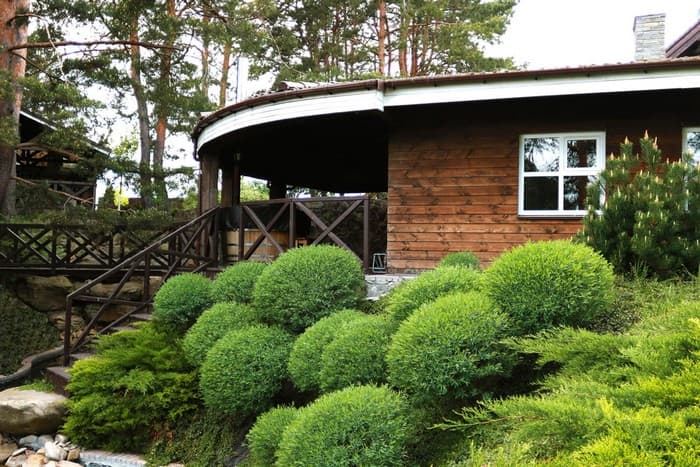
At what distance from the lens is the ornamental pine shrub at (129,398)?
587 centimetres

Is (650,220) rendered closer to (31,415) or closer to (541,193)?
(541,193)

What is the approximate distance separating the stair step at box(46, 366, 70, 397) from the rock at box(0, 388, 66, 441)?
0.19m

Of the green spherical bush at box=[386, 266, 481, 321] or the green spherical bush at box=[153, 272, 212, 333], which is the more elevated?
the green spherical bush at box=[386, 266, 481, 321]

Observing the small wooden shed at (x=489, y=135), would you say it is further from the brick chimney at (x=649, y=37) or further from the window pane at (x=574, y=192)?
the brick chimney at (x=649, y=37)

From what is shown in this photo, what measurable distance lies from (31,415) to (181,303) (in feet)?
6.86

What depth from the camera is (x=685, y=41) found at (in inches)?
497

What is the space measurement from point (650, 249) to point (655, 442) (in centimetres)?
318

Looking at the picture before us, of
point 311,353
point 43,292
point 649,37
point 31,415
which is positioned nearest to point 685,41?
point 649,37

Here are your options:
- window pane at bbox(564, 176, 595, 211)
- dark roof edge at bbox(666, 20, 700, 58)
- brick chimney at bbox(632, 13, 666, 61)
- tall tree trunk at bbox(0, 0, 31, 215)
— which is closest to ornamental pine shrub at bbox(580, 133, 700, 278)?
window pane at bbox(564, 176, 595, 211)

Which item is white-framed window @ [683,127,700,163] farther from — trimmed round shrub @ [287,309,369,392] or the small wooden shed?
trimmed round shrub @ [287,309,369,392]

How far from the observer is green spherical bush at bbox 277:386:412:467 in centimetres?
351

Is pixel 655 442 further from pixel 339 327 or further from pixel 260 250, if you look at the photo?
pixel 260 250

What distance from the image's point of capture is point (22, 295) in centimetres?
1285

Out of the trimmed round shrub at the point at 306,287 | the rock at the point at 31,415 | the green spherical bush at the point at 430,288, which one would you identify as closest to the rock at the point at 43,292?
the rock at the point at 31,415
